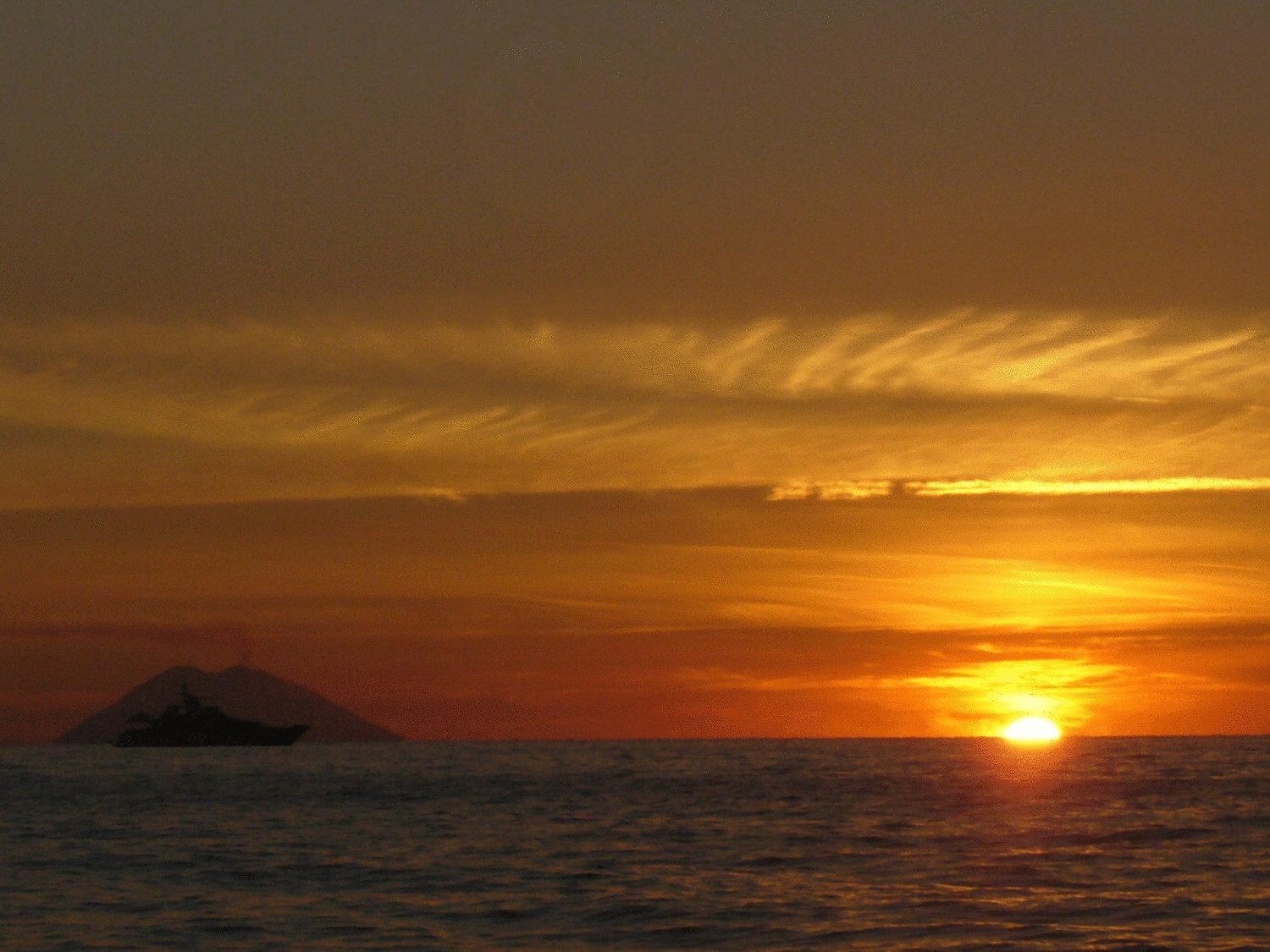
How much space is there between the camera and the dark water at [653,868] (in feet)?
111

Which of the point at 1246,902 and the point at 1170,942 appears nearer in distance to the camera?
the point at 1170,942

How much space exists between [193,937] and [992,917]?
17.0 meters

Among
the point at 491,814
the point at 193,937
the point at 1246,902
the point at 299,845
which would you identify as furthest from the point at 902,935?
the point at 491,814

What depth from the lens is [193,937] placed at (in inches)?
1318

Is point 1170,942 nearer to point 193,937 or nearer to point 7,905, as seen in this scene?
point 193,937

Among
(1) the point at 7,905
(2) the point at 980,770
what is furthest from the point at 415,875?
(2) the point at 980,770

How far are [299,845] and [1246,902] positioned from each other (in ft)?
108

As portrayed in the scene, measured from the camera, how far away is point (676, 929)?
34250 mm

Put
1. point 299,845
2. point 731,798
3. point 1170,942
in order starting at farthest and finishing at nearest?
point 731,798 < point 299,845 < point 1170,942

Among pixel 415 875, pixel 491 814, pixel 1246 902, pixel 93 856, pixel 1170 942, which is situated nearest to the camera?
pixel 1170 942

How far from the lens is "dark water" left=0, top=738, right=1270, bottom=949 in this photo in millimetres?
33844

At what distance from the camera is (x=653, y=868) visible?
4666 cm

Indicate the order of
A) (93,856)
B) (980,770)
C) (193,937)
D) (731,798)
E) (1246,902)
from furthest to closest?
1. (980,770)
2. (731,798)
3. (93,856)
4. (1246,902)
5. (193,937)

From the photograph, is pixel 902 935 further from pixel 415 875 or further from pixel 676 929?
pixel 415 875
